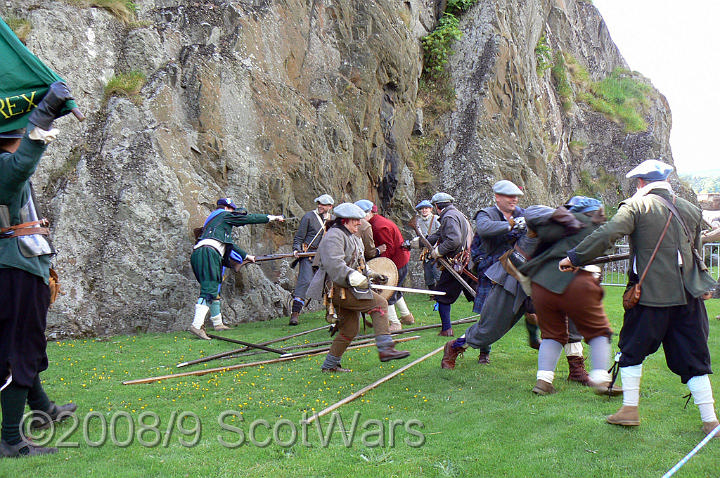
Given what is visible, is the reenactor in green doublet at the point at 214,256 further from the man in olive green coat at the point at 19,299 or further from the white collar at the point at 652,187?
the white collar at the point at 652,187

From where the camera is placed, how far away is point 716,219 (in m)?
9.55

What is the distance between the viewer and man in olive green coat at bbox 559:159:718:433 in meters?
4.64

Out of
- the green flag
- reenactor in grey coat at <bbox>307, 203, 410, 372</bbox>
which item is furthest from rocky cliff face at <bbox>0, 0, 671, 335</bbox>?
the green flag

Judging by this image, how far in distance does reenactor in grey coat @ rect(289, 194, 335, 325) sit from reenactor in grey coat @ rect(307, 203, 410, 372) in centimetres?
434

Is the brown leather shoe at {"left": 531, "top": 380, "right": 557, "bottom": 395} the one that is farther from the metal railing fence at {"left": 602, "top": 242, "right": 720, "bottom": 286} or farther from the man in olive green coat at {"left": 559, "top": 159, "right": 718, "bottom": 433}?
the metal railing fence at {"left": 602, "top": 242, "right": 720, "bottom": 286}

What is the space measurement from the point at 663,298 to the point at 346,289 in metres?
3.36

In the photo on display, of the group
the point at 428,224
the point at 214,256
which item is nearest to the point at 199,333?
the point at 214,256

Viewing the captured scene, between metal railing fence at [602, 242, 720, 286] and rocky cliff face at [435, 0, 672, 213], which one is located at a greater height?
rocky cliff face at [435, 0, 672, 213]

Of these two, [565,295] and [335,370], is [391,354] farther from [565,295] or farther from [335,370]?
[565,295]

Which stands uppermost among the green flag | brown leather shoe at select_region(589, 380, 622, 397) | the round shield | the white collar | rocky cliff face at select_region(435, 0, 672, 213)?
rocky cliff face at select_region(435, 0, 672, 213)

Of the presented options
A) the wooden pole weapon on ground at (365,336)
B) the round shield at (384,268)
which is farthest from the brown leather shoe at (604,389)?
the wooden pole weapon on ground at (365,336)

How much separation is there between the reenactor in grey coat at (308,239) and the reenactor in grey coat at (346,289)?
434cm

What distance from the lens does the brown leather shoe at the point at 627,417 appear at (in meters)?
4.71

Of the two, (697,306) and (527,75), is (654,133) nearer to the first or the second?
(527,75)
